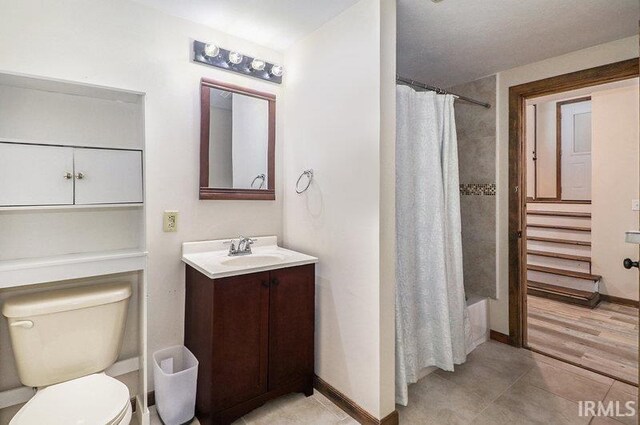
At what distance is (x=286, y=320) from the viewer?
187cm

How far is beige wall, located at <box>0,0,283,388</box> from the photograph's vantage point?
1588mm

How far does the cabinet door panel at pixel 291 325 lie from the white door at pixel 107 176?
0.87 metres

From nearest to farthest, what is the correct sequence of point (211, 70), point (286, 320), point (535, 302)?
point (286, 320) < point (211, 70) < point (535, 302)

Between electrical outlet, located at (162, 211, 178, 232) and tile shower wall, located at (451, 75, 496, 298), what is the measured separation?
244 centimetres

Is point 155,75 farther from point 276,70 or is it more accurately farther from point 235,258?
point 235,258

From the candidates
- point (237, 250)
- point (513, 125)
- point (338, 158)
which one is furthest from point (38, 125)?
point (513, 125)

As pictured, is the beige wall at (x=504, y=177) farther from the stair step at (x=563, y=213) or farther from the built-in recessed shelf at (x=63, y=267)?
the built-in recessed shelf at (x=63, y=267)

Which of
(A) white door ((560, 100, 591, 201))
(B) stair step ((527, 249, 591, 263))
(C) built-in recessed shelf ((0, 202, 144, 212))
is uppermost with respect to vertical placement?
(A) white door ((560, 100, 591, 201))

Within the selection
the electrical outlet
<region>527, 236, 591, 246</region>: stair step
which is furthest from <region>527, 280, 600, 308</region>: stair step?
the electrical outlet

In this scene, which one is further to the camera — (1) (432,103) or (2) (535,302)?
(2) (535,302)

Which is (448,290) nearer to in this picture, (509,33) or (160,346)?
(509,33)

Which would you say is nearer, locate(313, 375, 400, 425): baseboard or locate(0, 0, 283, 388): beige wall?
locate(0, 0, 283, 388): beige wall

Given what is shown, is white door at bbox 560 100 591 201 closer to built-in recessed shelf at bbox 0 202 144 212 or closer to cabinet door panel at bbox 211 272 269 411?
cabinet door panel at bbox 211 272 269 411

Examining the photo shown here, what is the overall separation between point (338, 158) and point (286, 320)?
0.98m
